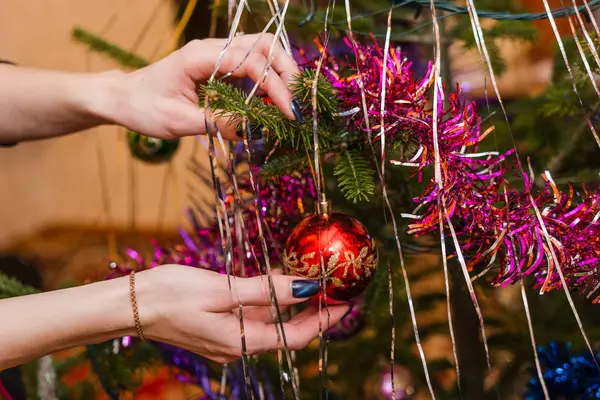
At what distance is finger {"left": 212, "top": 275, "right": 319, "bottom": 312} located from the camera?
447mm

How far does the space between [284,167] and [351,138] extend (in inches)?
2.4

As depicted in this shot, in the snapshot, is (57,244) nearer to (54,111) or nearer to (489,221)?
(54,111)

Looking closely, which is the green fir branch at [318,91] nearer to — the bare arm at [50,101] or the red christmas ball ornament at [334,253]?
the red christmas ball ornament at [334,253]

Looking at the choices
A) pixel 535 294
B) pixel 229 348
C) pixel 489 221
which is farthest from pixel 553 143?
pixel 229 348

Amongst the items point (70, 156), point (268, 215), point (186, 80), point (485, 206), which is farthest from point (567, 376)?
point (70, 156)

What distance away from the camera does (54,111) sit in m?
0.63

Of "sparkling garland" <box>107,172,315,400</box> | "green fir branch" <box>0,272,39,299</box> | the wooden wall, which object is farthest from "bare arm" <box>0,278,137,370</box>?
the wooden wall

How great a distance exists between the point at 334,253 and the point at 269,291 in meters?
0.06

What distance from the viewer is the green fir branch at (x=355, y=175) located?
17.1 inches

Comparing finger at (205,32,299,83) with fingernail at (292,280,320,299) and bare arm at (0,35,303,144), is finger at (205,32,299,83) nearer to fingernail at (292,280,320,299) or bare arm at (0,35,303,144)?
bare arm at (0,35,303,144)

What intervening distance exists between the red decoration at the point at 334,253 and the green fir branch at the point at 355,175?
0.02 metres

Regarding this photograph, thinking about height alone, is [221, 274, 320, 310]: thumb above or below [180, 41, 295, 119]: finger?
below

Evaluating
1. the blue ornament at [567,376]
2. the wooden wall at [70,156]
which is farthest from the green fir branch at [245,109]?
the wooden wall at [70,156]

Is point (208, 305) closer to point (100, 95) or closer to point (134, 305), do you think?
point (134, 305)
